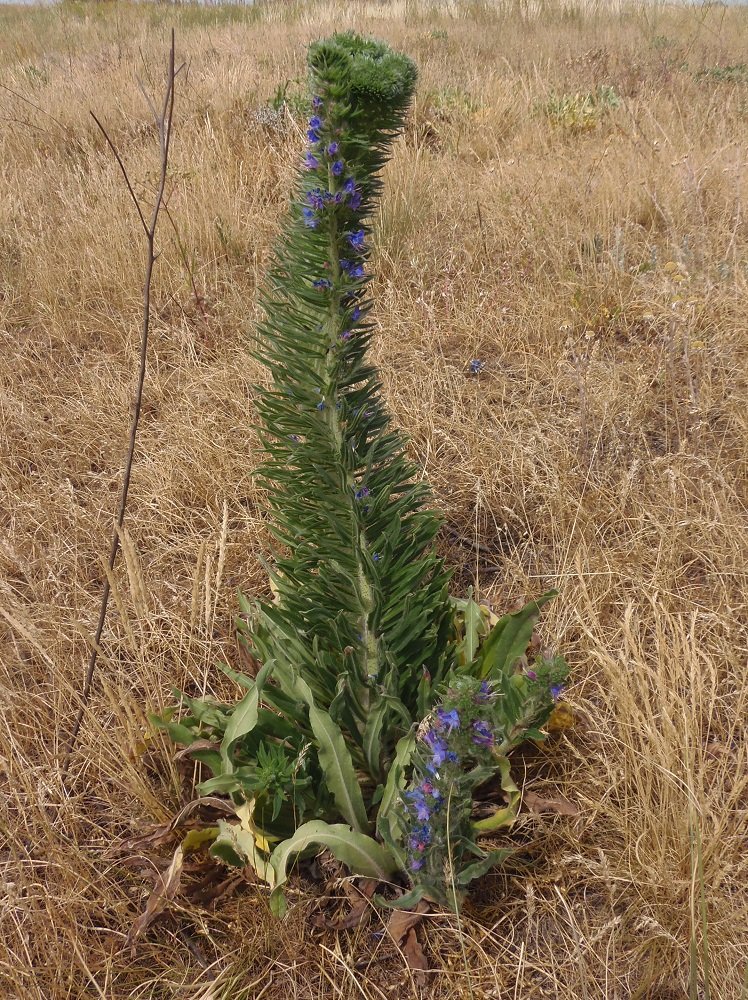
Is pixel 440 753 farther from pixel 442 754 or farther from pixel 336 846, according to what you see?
pixel 336 846

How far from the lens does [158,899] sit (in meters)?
1.61

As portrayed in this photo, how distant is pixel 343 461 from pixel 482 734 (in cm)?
59

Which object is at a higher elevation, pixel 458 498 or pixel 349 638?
pixel 349 638

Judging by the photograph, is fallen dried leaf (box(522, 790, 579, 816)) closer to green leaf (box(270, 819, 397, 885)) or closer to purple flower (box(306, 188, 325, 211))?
green leaf (box(270, 819, 397, 885))

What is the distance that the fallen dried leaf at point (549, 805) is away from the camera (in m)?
1.71

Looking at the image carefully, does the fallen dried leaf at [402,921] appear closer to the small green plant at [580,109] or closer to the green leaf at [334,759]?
the green leaf at [334,759]

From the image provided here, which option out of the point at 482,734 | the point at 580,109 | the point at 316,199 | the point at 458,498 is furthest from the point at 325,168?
the point at 580,109

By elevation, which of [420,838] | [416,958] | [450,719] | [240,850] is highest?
[450,719]

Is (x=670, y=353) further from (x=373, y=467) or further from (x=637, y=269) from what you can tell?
(x=373, y=467)

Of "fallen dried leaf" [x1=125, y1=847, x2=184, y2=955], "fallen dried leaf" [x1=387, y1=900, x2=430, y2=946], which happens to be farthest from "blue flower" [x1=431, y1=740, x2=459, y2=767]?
"fallen dried leaf" [x1=125, y1=847, x2=184, y2=955]

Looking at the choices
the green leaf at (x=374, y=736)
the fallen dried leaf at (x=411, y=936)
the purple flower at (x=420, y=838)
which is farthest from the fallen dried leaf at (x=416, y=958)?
the green leaf at (x=374, y=736)

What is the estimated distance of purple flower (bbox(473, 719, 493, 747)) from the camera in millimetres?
1418

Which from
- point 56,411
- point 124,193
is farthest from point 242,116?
point 56,411

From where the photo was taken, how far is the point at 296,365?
1.54 metres
